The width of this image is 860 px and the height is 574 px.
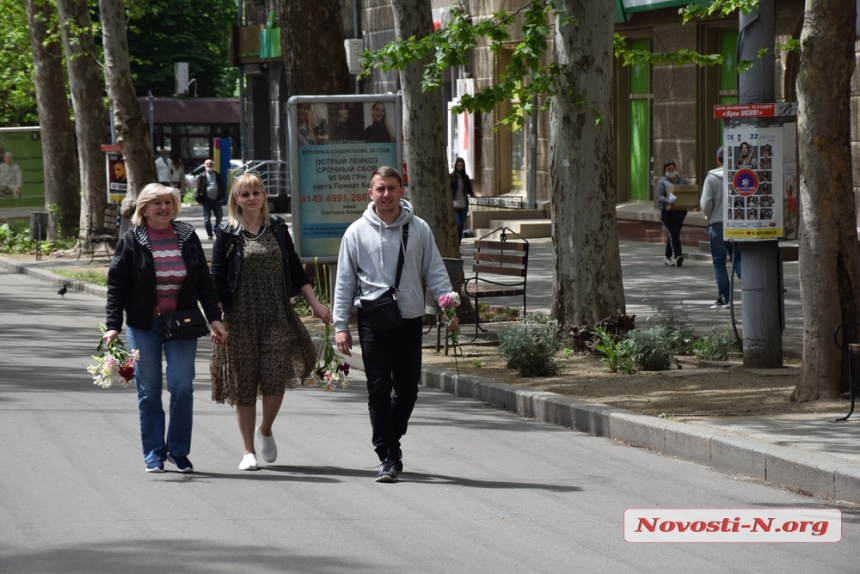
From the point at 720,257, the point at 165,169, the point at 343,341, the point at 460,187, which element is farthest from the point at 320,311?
the point at 165,169

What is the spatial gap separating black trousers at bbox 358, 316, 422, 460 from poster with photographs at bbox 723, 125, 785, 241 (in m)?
3.98

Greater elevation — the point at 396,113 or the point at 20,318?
the point at 396,113

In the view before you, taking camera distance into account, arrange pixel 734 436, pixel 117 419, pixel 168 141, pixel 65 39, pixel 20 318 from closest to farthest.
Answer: pixel 734 436 → pixel 117 419 → pixel 20 318 → pixel 65 39 → pixel 168 141

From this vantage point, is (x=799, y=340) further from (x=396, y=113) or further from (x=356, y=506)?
(x=356, y=506)

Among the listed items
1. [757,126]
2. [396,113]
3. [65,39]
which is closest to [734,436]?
[757,126]

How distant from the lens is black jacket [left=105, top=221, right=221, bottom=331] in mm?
8148

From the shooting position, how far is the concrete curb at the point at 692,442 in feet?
25.1

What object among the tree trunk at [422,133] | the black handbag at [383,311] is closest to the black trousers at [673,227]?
the tree trunk at [422,133]

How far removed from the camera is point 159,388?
8266mm

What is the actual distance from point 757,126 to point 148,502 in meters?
5.83

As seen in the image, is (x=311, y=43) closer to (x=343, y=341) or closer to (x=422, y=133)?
(x=422, y=133)

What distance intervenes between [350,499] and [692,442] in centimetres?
234

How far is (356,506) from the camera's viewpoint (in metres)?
7.39

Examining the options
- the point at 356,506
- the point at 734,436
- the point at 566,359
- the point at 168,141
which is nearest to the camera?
the point at 356,506
